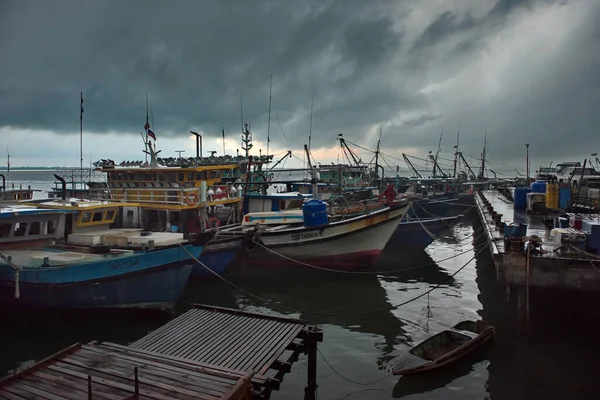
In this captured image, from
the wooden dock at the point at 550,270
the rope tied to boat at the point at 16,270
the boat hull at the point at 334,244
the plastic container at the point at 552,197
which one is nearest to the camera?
the rope tied to boat at the point at 16,270

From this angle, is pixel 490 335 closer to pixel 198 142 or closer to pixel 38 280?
pixel 38 280

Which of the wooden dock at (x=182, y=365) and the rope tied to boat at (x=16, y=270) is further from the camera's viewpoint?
the rope tied to boat at (x=16, y=270)

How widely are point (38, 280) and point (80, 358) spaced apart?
7.89 m

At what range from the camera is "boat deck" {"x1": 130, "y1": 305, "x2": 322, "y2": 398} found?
849cm

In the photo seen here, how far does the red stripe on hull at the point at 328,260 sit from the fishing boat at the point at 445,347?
915cm

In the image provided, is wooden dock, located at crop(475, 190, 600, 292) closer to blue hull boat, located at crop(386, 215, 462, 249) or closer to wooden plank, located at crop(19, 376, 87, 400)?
wooden plank, located at crop(19, 376, 87, 400)

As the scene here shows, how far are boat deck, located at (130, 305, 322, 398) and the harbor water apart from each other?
78.5 inches

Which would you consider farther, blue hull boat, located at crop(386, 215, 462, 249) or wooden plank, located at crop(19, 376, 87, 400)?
blue hull boat, located at crop(386, 215, 462, 249)

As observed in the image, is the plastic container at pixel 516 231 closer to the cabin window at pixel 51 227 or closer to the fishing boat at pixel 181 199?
the fishing boat at pixel 181 199

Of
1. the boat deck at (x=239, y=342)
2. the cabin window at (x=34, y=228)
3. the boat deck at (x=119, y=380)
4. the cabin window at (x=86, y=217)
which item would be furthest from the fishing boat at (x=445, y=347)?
the cabin window at (x=34, y=228)

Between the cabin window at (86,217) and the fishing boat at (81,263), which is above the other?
the cabin window at (86,217)

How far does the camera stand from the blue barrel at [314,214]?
71.9ft

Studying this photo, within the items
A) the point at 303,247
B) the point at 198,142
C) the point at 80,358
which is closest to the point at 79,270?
the point at 80,358

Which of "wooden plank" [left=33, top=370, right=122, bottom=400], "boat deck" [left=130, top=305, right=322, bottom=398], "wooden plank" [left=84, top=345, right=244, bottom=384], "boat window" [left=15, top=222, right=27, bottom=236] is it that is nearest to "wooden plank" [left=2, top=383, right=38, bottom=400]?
"wooden plank" [left=33, top=370, right=122, bottom=400]
